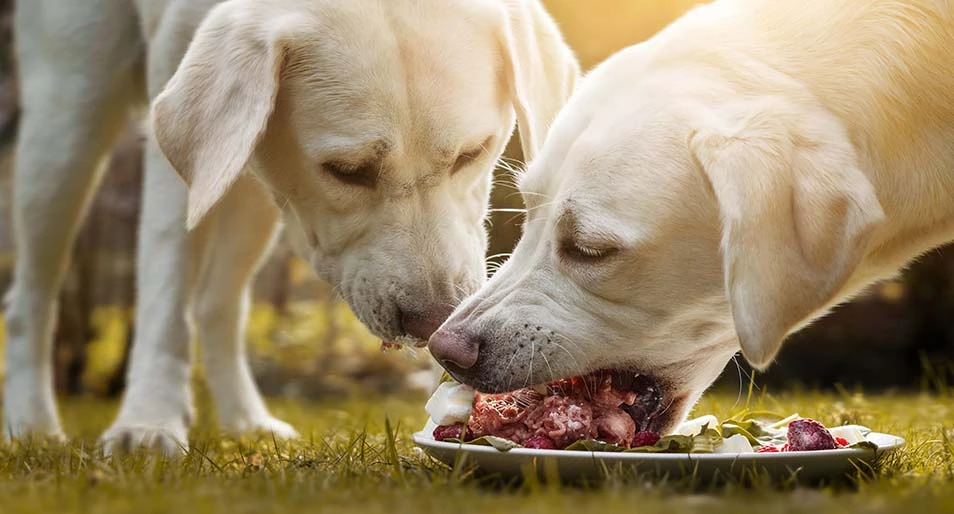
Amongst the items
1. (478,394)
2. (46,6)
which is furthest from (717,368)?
(46,6)

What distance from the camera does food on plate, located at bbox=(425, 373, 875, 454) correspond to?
294 centimetres

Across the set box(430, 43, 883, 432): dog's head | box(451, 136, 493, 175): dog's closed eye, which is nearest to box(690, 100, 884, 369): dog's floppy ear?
Answer: box(430, 43, 883, 432): dog's head

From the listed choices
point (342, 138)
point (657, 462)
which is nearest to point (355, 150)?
point (342, 138)

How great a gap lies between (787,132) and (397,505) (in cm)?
127

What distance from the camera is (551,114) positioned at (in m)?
4.24

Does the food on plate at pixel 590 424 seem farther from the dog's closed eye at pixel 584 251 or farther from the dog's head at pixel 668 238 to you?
the dog's closed eye at pixel 584 251

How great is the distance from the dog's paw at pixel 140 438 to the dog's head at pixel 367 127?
Result: 2.63ft

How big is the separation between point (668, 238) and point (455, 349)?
0.60 m

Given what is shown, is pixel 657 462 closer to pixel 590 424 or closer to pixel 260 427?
pixel 590 424

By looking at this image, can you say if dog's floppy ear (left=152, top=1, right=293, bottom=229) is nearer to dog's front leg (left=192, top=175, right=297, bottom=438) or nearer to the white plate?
the white plate

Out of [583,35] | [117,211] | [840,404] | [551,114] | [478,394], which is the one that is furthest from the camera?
[117,211]

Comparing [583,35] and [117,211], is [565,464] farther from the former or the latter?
[117,211]

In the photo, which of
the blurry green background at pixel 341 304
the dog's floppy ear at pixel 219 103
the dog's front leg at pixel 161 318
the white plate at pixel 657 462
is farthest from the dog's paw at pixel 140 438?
the blurry green background at pixel 341 304

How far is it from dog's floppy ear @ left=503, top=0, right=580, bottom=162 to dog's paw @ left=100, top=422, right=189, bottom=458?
1.56 meters
